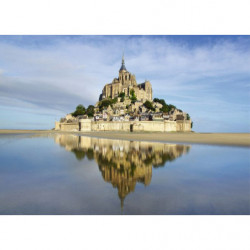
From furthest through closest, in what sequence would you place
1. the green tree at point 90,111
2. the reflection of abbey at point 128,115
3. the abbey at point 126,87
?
the abbey at point 126,87 < the green tree at point 90,111 < the reflection of abbey at point 128,115

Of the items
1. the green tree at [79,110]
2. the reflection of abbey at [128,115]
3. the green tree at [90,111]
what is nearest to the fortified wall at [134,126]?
the reflection of abbey at [128,115]

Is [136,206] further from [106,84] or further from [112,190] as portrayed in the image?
[106,84]

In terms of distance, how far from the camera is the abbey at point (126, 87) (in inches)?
2869

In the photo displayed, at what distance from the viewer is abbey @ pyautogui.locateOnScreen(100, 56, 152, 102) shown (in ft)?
239

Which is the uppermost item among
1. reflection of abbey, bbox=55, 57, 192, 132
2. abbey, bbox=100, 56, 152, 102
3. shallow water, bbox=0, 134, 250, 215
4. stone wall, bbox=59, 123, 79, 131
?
abbey, bbox=100, 56, 152, 102

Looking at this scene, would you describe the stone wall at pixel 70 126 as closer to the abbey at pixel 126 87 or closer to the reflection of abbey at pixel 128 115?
the reflection of abbey at pixel 128 115

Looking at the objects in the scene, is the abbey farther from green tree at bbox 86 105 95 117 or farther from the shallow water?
the shallow water

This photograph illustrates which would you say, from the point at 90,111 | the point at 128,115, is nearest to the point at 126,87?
the point at 90,111

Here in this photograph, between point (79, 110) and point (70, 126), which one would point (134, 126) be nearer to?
point (70, 126)

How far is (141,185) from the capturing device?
4578 mm

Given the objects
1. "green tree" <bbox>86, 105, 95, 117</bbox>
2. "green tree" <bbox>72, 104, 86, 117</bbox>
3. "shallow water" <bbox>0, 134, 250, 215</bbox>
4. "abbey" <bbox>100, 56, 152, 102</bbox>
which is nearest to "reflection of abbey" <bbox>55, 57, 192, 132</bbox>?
"abbey" <bbox>100, 56, 152, 102</bbox>

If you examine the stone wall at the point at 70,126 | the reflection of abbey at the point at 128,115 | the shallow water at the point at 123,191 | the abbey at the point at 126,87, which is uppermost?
the abbey at the point at 126,87

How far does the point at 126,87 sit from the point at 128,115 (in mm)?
25604

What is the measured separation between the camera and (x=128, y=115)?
171 ft
